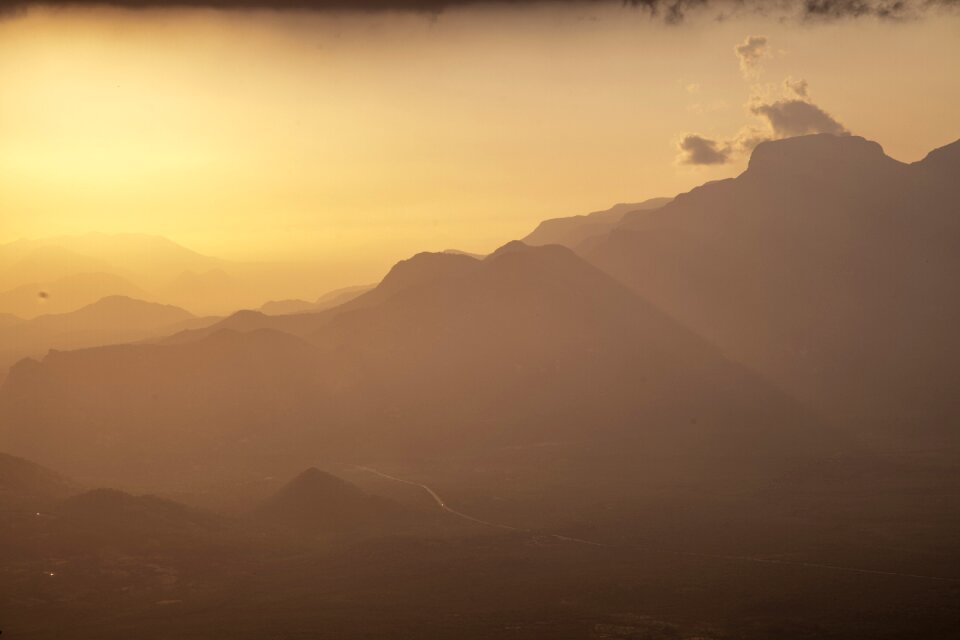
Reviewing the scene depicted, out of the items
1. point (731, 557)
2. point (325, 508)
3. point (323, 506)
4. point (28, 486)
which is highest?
point (28, 486)

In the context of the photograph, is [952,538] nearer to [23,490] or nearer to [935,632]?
[935,632]

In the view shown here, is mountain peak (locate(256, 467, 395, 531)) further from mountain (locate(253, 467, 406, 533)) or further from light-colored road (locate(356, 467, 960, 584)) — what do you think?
light-colored road (locate(356, 467, 960, 584))

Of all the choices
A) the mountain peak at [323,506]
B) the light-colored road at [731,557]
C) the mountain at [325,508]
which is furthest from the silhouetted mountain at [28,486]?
the light-colored road at [731,557]

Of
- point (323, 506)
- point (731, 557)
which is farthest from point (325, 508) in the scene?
point (731, 557)

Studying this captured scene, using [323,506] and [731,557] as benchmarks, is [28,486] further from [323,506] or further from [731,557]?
[731,557]

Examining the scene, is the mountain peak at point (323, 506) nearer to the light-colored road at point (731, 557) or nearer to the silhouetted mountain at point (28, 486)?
the light-colored road at point (731, 557)
